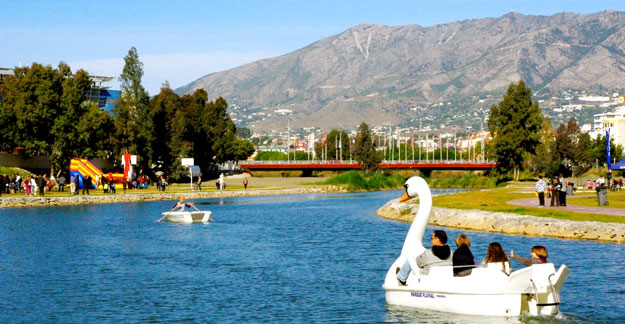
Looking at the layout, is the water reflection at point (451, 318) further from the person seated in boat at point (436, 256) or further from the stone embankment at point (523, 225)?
the stone embankment at point (523, 225)

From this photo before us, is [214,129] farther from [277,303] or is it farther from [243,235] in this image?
[277,303]

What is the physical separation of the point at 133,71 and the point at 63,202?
3793 cm

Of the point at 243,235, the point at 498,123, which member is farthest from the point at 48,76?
the point at 498,123

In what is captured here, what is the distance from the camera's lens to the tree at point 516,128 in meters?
134

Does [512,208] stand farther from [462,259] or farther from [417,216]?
[462,259]

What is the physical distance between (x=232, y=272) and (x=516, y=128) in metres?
105

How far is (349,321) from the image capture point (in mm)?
24766

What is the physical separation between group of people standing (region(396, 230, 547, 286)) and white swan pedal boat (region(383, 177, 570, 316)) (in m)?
0.15

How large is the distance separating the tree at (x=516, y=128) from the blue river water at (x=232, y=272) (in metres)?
75.8

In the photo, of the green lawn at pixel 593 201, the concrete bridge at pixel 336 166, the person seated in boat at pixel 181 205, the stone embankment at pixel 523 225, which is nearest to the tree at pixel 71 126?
the person seated in boat at pixel 181 205

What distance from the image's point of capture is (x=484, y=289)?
2350 cm

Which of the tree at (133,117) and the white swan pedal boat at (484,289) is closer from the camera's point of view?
the white swan pedal boat at (484,289)

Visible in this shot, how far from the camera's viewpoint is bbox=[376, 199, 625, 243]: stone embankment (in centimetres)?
4306

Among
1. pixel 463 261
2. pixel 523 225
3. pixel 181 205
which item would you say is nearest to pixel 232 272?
pixel 463 261
